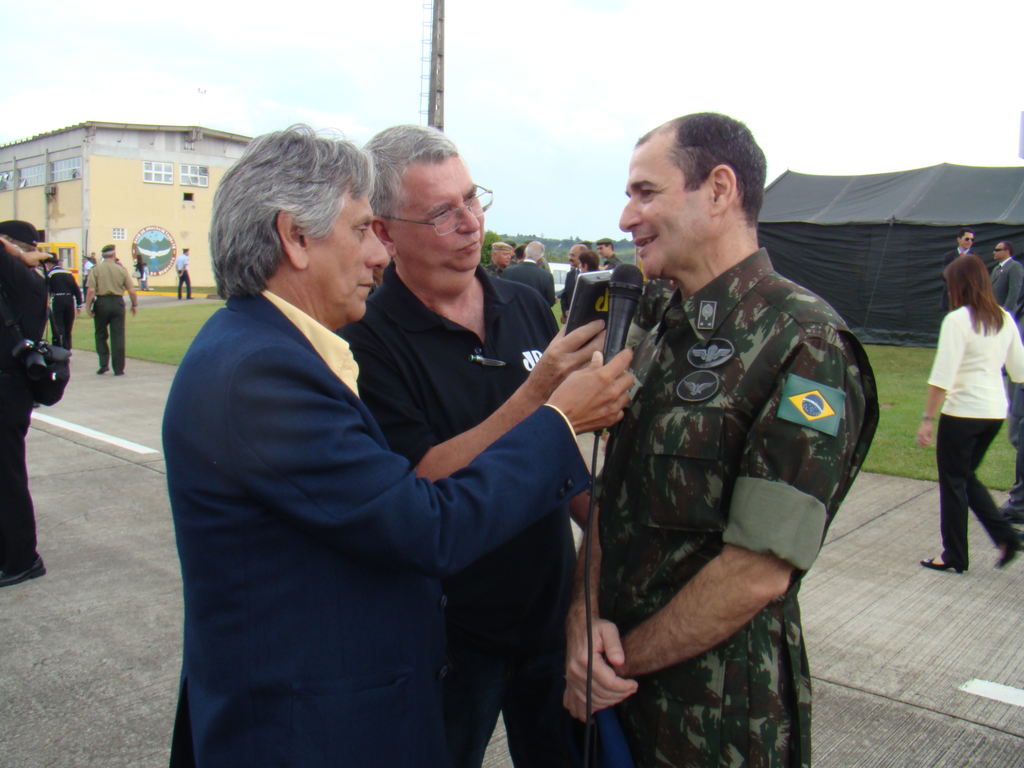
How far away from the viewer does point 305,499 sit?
1347 millimetres

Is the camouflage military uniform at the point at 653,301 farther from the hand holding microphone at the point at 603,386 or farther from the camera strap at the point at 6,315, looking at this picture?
the camera strap at the point at 6,315

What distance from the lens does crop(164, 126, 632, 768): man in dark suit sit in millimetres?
1362

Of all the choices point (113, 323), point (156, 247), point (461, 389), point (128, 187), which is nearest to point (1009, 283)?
point (461, 389)

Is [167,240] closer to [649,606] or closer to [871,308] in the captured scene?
[871,308]

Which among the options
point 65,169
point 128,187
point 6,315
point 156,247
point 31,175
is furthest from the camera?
point 31,175

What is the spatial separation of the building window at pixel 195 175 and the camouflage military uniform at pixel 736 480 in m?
53.8

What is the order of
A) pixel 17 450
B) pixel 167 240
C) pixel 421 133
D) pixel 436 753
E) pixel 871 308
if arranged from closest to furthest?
pixel 436 753 → pixel 421 133 → pixel 17 450 → pixel 871 308 → pixel 167 240

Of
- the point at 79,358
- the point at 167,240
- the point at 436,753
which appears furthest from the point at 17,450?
the point at 167,240

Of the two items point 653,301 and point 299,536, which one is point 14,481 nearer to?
point 299,536

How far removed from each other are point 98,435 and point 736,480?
8092 mm

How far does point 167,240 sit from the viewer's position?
4931 cm

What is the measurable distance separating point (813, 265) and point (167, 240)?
141 feet

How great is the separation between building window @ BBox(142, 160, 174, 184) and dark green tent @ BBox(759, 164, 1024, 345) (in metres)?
42.4

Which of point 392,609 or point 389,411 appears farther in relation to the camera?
point 389,411
